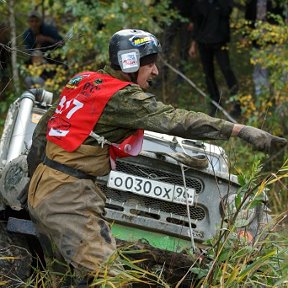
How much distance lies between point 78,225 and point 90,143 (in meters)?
0.48

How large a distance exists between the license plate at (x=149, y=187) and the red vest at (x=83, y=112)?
123 cm

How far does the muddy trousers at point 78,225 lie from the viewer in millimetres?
5375

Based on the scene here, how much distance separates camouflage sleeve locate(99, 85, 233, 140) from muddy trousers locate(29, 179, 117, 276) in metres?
0.47

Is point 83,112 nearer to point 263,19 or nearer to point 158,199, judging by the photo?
point 158,199

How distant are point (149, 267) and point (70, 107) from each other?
1.11 m

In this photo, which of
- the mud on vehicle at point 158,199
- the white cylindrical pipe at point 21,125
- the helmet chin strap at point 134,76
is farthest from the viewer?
the white cylindrical pipe at point 21,125

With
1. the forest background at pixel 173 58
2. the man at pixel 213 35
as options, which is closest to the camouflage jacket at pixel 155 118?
the forest background at pixel 173 58

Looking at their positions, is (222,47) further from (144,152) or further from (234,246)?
(234,246)

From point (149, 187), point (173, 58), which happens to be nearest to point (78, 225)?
point (149, 187)

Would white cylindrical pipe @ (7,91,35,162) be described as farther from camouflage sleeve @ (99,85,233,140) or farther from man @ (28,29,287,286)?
camouflage sleeve @ (99,85,233,140)

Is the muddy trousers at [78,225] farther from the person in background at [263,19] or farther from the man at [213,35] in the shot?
the man at [213,35]

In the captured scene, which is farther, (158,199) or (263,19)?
(263,19)

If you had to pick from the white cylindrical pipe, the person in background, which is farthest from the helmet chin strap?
the person in background

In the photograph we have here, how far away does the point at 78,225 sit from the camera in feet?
17.7
